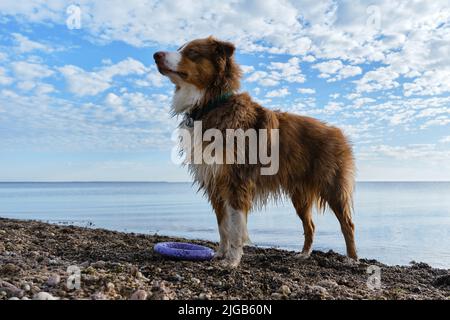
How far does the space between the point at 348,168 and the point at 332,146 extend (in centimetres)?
48

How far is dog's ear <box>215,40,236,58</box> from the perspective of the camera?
5.65 meters

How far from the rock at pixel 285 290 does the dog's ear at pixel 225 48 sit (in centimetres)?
309

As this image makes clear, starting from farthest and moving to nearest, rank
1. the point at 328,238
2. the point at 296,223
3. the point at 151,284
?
1. the point at 296,223
2. the point at 328,238
3. the point at 151,284

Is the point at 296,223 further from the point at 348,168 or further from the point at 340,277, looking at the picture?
the point at 340,277

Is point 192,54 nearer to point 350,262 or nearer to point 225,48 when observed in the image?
point 225,48

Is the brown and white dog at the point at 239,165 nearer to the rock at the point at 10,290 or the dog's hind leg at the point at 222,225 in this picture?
the dog's hind leg at the point at 222,225

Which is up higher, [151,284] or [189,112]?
[189,112]

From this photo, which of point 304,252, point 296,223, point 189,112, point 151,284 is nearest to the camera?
point 151,284

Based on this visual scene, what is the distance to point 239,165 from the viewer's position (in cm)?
552

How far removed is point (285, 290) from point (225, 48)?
3198 millimetres

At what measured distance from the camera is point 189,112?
5816 millimetres

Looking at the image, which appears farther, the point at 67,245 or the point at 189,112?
the point at 67,245

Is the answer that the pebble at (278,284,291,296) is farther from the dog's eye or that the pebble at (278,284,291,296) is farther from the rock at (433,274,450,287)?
the dog's eye
